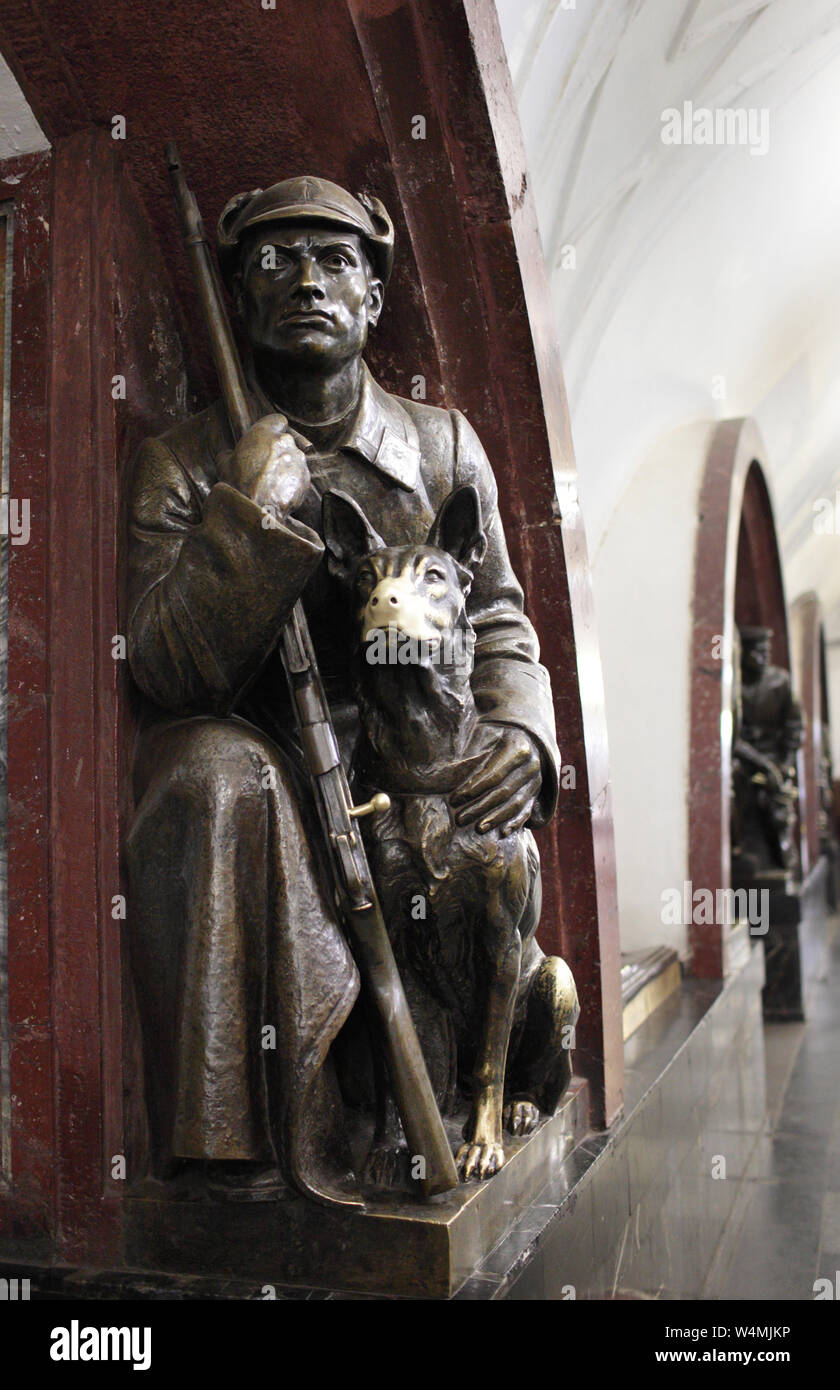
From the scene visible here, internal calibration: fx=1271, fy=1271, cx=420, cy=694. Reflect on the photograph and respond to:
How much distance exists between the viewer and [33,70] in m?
2.17

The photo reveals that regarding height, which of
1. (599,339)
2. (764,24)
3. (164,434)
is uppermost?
(764,24)

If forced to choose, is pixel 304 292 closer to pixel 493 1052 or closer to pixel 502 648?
pixel 502 648

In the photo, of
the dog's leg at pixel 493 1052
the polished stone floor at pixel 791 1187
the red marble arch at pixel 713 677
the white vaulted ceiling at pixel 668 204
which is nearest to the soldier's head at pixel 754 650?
the white vaulted ceiling at pixel 668 204

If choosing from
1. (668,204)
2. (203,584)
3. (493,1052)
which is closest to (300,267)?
(203,584)

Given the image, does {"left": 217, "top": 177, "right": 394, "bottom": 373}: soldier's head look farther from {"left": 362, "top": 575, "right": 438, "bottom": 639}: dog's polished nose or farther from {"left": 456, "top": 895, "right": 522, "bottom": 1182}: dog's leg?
{"left": 456, "top": 895, "right": 522, "bottom": 1182}: dog's leg

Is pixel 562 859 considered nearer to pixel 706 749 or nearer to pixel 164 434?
pixel 164 434

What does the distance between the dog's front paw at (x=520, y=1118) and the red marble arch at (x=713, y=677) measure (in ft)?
8.99

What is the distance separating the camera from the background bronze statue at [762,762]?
731cm

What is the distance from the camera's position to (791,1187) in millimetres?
4348

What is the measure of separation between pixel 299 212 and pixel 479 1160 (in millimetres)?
1530

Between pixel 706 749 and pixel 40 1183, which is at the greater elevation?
pixel 706 749

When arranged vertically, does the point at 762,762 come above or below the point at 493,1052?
above

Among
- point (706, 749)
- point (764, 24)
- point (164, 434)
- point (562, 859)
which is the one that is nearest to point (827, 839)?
point (706, 749)
